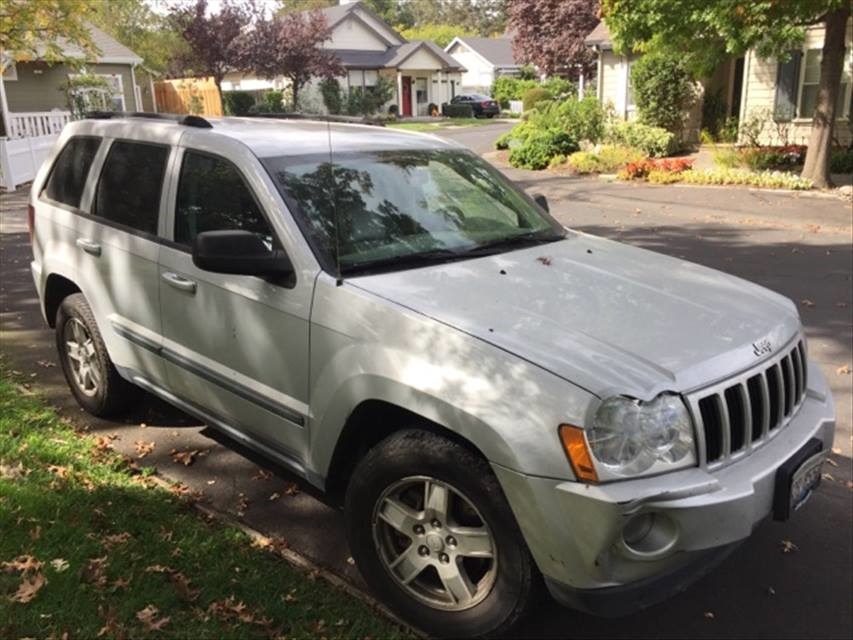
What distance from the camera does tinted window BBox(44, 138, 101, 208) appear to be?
15.3ft

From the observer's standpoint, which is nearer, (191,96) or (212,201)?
(212,201)

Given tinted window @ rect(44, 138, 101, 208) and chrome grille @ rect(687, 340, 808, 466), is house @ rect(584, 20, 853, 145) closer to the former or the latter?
tinted window @ rect(44, 138, 101, 208)

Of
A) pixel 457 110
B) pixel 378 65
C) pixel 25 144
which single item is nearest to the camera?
pixel 25 144

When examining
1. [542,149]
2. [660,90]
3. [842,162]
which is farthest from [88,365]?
[660,90]

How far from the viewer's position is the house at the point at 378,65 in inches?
1655

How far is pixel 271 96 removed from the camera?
3853 centimetres

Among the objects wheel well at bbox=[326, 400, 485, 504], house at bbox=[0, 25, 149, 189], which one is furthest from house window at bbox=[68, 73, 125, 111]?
wheel well at bbox=[326, 400, 485, 504]

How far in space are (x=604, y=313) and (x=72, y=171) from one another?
3585 mm

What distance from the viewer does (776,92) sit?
19.8m

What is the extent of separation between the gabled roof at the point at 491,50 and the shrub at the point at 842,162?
169ft

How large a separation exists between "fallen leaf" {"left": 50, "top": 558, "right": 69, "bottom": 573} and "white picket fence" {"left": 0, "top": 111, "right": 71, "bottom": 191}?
14070 millimetres

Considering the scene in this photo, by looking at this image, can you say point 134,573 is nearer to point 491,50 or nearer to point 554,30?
point 554,30

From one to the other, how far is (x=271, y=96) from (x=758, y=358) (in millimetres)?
38533

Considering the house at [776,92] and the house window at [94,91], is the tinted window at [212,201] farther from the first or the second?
the house window at [94,91]
